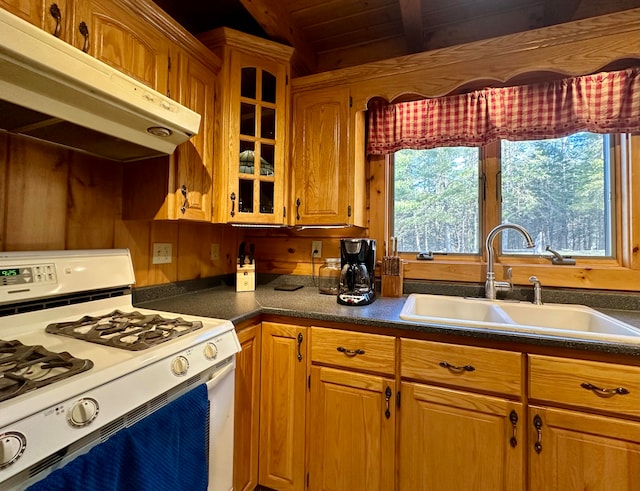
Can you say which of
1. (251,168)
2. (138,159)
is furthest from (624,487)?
(138,159)

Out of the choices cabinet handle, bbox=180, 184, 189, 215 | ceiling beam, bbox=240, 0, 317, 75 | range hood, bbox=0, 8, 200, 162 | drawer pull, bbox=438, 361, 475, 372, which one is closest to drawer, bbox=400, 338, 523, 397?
drawer pull, bbox=438, 361, 475, 372

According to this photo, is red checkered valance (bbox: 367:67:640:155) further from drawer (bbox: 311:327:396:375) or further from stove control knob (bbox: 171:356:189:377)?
stove control knob (bbox: 171:356:189:377)

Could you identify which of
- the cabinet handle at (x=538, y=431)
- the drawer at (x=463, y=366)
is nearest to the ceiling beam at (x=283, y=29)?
the drawer at (x=463, y=366)

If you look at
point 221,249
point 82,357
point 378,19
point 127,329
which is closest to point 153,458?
point 82,357

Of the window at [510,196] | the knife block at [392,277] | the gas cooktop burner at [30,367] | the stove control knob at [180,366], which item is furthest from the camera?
the knife block at [392,277]

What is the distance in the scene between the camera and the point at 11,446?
565 millimetres

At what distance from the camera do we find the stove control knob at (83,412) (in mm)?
661

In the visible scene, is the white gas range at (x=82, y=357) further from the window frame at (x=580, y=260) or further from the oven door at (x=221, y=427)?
the window frame at (x=580, y=260)

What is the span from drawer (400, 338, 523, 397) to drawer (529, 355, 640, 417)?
2.3 inches

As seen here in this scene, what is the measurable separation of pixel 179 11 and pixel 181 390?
199 centimetres

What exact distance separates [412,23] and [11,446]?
2.25m

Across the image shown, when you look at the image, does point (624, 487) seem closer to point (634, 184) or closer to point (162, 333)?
point (634, 184)

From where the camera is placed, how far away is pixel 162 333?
1.01m

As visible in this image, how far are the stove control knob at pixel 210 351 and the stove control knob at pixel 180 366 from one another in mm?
83
